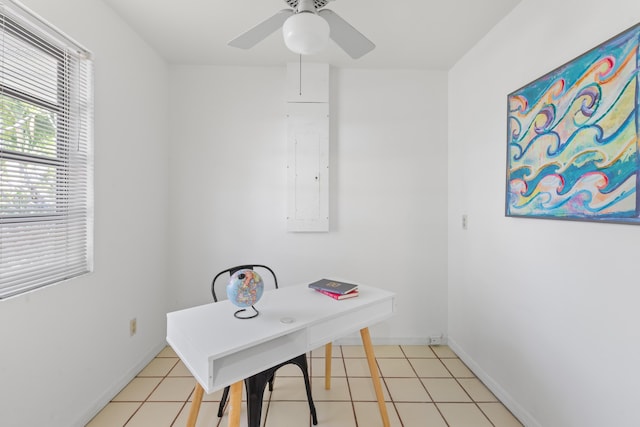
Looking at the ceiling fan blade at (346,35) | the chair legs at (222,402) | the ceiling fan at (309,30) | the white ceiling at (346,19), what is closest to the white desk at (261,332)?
the chair legs at (222,402)

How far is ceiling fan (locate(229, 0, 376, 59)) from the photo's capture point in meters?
1.10

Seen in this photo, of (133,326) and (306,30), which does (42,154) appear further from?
(306,30)

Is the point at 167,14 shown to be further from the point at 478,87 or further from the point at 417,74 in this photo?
the point at 478,87

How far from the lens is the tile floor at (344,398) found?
1.67 metres

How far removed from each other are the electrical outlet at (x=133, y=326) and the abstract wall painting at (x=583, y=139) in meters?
2.78

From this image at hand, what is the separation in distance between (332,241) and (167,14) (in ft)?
6.96

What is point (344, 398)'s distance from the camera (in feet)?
6.11

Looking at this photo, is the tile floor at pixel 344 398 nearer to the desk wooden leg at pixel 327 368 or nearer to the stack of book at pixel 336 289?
the desk wooden leg at pixel 327 368

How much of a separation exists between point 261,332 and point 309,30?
123cm

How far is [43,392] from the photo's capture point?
1.38 metres

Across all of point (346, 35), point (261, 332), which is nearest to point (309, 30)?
point (346, 35)

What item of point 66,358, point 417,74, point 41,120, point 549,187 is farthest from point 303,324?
point 417,74

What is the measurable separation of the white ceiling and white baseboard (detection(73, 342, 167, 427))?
8.18ft

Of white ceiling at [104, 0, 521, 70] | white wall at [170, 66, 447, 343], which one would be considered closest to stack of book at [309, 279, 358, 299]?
white wall at [170, 66, 447, 343]
